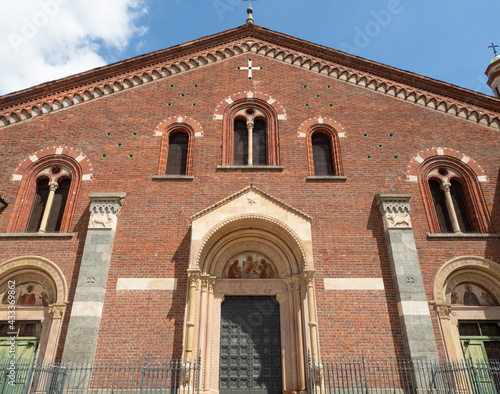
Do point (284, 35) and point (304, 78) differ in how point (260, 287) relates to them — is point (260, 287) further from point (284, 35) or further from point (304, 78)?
point (284, 35)

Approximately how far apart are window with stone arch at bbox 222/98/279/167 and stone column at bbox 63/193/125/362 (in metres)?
3.75

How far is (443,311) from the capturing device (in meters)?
10.2

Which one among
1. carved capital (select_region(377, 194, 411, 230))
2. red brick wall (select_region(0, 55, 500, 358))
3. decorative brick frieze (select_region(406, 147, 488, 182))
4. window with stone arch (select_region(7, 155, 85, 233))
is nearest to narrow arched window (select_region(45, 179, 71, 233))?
window with stone arch (select_region(7, 155, 85, 233))

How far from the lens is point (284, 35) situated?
48.5ft

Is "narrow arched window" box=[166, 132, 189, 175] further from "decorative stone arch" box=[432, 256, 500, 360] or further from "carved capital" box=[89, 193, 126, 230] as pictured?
A: "decorative stone arch" box=[432, 256, 500, 360]

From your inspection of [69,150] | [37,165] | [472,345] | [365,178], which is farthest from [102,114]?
[472,345]

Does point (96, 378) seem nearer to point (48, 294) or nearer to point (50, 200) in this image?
point (48, 294)

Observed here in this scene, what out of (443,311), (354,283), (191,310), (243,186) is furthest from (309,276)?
(443,311)

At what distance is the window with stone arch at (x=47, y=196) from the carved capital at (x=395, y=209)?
8.94 meters

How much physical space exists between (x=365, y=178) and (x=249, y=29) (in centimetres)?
732

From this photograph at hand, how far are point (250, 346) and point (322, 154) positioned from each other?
21.0ft

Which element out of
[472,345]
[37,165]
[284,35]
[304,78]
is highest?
[284,35]

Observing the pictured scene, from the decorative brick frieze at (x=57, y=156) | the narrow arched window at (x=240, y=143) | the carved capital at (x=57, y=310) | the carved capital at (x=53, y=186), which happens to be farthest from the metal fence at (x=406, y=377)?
the carved capital at (x=53, y=186)

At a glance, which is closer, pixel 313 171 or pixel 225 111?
pixel 313 171
